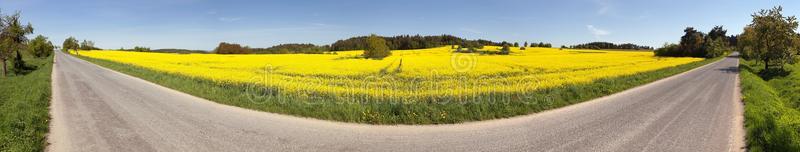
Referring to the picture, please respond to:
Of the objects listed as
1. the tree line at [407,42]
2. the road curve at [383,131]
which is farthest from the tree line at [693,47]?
the road curve at [383,131]

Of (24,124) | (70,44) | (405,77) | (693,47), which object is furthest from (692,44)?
(70,44)

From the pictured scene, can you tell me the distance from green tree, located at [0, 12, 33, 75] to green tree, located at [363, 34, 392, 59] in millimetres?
38892

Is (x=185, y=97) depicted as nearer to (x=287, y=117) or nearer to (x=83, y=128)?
(x=83, y=128)

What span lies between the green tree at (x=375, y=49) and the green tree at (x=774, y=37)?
43270 millimetres

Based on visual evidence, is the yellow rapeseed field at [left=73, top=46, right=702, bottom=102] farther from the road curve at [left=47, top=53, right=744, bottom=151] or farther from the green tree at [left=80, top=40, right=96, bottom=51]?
the green tree at [left=80, top=40, right=96, bottom=51]

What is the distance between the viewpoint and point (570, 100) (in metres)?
13.2

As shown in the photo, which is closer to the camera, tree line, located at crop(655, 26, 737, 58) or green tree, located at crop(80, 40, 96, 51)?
tree line, located at crop(655, 26, 737, 58)

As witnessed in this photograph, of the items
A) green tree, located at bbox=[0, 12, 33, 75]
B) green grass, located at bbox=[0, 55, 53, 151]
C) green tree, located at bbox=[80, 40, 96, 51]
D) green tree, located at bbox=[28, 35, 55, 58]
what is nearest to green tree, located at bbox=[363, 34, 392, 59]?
green tree, located at bbox=[0, 12, 33, 75]

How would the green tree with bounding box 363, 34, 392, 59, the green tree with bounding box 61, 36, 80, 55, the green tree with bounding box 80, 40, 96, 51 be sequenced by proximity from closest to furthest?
the green tree with bounding box 363, 34, 392, 59 < the green tree with bounding box 61, 36, 80, 55 < the green tree with bounding box 80, 40, 96, 51

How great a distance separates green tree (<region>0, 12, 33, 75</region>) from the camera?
2685 cm

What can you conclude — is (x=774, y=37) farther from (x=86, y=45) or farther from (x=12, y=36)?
(x=86, y=45)

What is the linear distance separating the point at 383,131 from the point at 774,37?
131 ft

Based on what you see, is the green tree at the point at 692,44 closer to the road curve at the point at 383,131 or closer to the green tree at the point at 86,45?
the road curve at the point at 383,131

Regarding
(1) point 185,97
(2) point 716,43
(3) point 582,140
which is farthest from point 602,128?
(2) point 716,43
